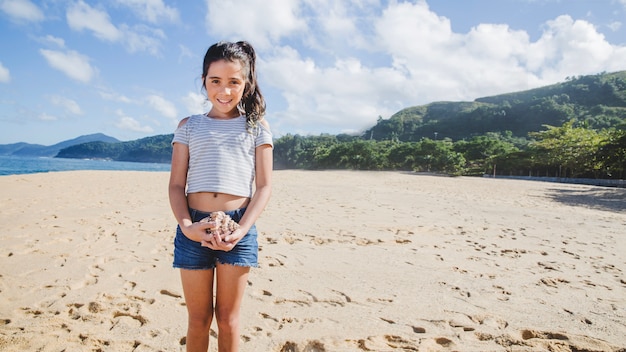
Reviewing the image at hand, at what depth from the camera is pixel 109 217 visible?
6633 millimetres

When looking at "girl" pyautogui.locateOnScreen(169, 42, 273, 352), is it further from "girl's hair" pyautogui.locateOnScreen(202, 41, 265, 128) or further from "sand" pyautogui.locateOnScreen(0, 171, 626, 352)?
"sand" pyautogui.locateOnScreen(0, 171, 626, 352)

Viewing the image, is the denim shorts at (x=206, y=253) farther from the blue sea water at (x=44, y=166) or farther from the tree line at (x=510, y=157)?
the blue sea water at (x=44, y=166)

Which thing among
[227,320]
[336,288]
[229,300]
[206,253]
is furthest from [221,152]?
[336,288]

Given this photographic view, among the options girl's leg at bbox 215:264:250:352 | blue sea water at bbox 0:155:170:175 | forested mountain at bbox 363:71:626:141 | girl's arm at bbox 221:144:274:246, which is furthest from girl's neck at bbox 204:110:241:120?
forested mountain at bbox 363:71:626:141

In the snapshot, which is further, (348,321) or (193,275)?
(348,321)

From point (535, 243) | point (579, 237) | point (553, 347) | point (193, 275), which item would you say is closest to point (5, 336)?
point (193, 275)

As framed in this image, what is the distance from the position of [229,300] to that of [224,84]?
3.76 feet

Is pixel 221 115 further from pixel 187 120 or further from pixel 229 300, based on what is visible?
pixel 229 300

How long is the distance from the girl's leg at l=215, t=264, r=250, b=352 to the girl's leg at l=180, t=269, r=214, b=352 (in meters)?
0.05

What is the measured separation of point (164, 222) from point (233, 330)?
16.9 ft

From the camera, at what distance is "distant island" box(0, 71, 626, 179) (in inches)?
1187

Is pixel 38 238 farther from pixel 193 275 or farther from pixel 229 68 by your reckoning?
pixel 229 68

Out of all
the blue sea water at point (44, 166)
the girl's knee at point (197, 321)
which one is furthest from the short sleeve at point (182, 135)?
the blue sea water at point (44, 166)

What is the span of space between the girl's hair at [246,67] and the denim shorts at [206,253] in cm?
56
